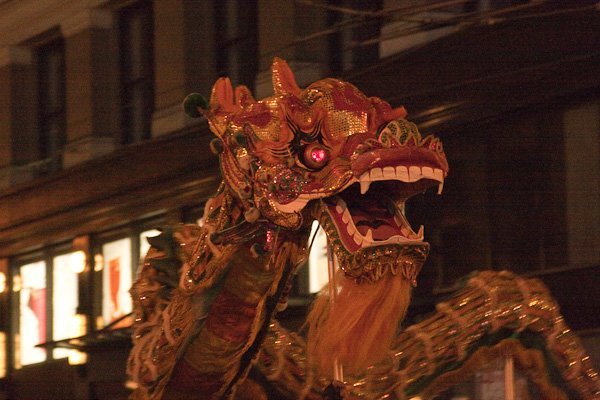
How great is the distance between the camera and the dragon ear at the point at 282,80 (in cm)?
538

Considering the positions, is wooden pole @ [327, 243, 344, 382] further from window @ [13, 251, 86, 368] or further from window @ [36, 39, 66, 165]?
window @ [36, 39, 66, 165]

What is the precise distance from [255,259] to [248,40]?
15100mm

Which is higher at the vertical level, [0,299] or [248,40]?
[248,40]

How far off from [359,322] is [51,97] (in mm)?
20850

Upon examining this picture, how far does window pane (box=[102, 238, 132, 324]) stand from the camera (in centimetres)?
2261

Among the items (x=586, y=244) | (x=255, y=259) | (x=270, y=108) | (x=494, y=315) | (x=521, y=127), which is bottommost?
(x=494, y=315)

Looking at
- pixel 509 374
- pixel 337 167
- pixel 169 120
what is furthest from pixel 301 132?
pixel 169 120

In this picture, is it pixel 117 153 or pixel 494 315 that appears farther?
pixel 117 153

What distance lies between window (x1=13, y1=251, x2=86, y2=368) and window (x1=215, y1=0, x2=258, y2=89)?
474cm

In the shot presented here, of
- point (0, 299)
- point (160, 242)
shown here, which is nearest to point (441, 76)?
point (160, 242)

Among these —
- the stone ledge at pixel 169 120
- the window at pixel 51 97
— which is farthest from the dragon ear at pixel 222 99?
the window at pixel 51 97

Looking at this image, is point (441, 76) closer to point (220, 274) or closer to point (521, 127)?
point (521, 127)

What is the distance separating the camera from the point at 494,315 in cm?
510

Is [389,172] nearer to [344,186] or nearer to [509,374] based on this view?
[344,186]
